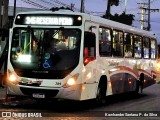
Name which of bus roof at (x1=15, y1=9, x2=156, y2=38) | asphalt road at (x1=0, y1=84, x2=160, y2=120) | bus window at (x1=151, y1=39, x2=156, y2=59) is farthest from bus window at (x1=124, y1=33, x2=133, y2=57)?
bus window at (x1=151, y1=39, x2=156, y2=59)

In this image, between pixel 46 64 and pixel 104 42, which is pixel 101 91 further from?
pixel 46 64

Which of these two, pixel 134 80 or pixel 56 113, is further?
pixel 134 80

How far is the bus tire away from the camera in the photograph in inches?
639

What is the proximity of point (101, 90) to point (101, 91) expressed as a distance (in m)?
0.04

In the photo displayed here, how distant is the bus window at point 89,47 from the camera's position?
48.2ft

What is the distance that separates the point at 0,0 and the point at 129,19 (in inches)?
2141

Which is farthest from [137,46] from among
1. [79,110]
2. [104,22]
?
[79,110]

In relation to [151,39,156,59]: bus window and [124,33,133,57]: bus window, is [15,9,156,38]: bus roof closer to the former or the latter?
[124,33,133,57]: bus window

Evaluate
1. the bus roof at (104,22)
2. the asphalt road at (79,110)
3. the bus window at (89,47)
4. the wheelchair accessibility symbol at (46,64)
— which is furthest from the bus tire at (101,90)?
the wheelchair accessibility symbol at (46,64)

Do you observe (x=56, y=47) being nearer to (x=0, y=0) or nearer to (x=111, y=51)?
(x=111, y=51)

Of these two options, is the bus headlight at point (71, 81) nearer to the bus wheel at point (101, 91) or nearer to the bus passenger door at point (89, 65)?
the bus passenger door at point (89, 65)

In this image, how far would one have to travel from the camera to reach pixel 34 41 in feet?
48.4

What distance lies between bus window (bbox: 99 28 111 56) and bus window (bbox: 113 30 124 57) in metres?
0.62

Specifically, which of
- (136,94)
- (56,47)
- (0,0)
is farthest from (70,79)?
(0,0)
